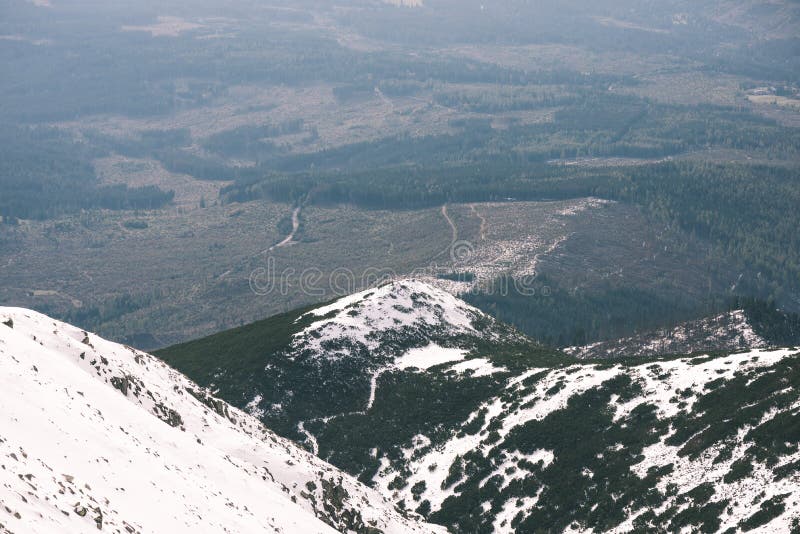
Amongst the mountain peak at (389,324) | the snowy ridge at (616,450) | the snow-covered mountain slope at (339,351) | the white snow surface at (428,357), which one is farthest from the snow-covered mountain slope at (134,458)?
the white snow surface at (428,357)

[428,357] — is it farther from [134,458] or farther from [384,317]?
[134,458]

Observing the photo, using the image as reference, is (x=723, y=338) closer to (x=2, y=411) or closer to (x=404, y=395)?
(x=404, y=395)

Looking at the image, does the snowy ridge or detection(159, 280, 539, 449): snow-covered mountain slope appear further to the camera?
detection(159, 280, 539, 449): snow-covered mountain slope

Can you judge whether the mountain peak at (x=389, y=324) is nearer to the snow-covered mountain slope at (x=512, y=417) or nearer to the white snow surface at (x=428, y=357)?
the snow-covered mountain slope at (x=512, y=417)

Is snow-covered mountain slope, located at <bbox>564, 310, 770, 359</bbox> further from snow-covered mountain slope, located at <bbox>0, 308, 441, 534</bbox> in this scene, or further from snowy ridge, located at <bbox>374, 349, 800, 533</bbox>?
snow-covered mountain slope, located at <bbox>0, 308, 441, 534</bbox>

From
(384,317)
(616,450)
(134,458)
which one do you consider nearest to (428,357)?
(384,317)

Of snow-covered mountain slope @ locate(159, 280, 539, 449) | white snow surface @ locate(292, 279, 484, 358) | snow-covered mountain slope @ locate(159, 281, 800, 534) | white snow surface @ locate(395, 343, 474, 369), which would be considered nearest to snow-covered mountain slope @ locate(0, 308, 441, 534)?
snow-covered mountain slope @ locate(159, 281, 800, 534)

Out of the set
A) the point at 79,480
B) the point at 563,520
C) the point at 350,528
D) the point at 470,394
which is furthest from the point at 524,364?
the point at 79,480
